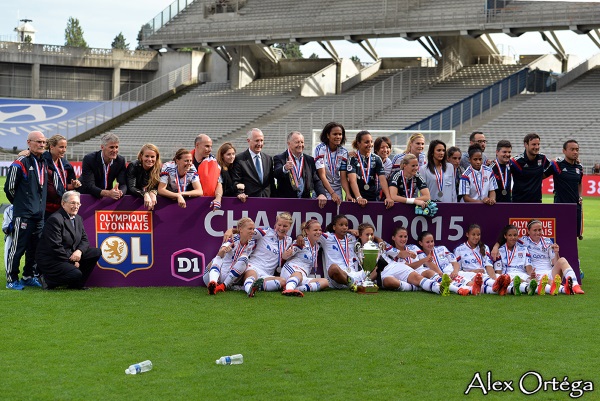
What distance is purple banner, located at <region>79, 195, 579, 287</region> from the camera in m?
10.7

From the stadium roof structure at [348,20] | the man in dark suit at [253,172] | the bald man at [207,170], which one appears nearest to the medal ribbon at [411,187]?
the man in dark suit at [253,172]

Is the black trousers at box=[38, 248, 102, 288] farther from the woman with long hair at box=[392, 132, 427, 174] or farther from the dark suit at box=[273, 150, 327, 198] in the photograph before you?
the woman with long hair at box=[392, 132, 427, 174]

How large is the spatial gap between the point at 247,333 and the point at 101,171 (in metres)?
3.69

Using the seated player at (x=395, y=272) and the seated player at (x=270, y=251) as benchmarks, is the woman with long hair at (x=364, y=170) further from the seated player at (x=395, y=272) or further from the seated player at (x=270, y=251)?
the seated player at (x=270, y=251)

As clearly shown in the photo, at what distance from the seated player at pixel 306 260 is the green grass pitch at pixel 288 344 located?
21cm

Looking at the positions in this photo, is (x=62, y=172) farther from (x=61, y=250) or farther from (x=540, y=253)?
(x=540, y=253)

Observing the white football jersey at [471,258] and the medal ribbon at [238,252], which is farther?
the white football jersey at [471,258]

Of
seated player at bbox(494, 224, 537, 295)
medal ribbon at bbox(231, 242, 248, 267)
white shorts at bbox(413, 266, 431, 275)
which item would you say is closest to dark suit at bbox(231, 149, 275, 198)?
medal ribbon at bbox(231, 242, 248, 267)

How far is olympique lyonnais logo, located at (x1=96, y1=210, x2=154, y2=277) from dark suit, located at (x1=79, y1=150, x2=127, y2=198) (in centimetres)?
30

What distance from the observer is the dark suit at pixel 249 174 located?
11055 mm

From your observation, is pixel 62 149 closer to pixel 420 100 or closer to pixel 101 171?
pixel 101 171

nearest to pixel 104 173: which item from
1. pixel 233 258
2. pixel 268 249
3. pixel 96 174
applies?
pixel 96 174

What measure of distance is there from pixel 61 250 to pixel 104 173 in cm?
125

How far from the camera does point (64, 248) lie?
32.3ft
